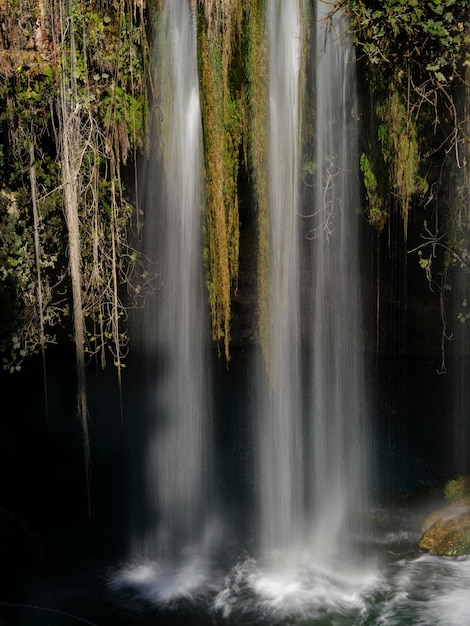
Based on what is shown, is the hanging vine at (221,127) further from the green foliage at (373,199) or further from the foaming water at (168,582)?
the foaming water at (168,582)

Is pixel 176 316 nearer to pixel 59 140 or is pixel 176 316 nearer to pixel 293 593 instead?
pixel 59 140

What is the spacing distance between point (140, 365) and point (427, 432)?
4012 mm

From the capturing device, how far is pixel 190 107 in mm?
6543

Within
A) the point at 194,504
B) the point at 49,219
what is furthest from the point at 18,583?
the point at 49,219

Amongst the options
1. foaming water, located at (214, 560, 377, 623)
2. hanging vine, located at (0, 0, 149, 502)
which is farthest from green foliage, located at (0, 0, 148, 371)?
foaming water, located at (214, 560, 377, 623)

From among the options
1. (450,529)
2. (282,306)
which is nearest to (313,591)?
(450,529)

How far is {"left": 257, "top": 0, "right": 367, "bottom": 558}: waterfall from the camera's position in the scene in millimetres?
6289

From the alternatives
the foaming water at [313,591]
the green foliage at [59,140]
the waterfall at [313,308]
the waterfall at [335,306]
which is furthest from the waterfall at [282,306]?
the green foliage at [59,140]

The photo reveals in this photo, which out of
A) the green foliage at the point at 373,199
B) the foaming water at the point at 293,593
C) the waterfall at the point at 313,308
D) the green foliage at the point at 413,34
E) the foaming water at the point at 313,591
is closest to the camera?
the green foliage at the point at 413,34

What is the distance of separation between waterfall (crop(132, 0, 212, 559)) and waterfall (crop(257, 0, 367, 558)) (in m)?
0.84

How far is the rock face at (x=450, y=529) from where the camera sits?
6.84m

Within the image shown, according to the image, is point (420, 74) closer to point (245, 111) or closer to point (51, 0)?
point (245, 111)

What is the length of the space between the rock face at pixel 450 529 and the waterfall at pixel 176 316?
2.50 m

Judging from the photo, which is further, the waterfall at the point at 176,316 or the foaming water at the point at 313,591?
the waterfall at the point at 176,316
